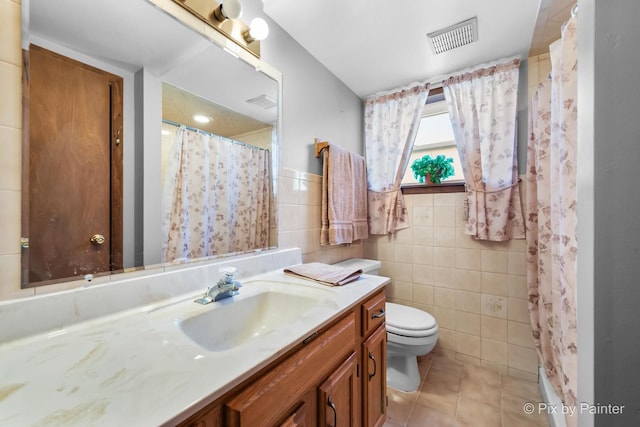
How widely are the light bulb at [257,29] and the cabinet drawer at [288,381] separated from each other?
127cm

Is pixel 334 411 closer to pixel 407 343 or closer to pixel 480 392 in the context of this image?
pixel 407 343

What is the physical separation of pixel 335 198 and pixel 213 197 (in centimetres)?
83

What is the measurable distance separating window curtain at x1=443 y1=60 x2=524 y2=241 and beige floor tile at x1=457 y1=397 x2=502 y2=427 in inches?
38.4

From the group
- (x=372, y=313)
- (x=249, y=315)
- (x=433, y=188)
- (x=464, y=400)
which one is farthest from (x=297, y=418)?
(x=433, y=188)

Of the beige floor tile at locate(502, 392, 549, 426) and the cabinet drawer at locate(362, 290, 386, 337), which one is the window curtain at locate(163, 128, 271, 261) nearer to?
the cabinet drawer at locate(362, 290, 386, 337)

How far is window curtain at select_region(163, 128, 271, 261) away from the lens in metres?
0.96

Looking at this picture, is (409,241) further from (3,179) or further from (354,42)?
(3,179)

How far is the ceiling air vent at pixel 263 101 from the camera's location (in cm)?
128

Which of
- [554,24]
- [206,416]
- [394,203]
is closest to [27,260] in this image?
[206,416]

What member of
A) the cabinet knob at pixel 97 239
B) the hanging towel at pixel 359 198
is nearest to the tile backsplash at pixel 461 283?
the hanging towel at pixel 359 198

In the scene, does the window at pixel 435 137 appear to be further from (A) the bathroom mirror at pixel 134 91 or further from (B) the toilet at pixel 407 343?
(A) the bathroom mirror at pixel 134 91

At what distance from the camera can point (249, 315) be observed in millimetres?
923

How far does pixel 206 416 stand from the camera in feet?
1.45

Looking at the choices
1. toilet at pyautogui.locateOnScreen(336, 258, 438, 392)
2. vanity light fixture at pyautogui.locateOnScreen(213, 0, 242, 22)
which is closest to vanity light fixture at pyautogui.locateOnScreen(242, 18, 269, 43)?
vanity light fixture at pyautogui.locateOnScreen(213, 0, 242, 22)
